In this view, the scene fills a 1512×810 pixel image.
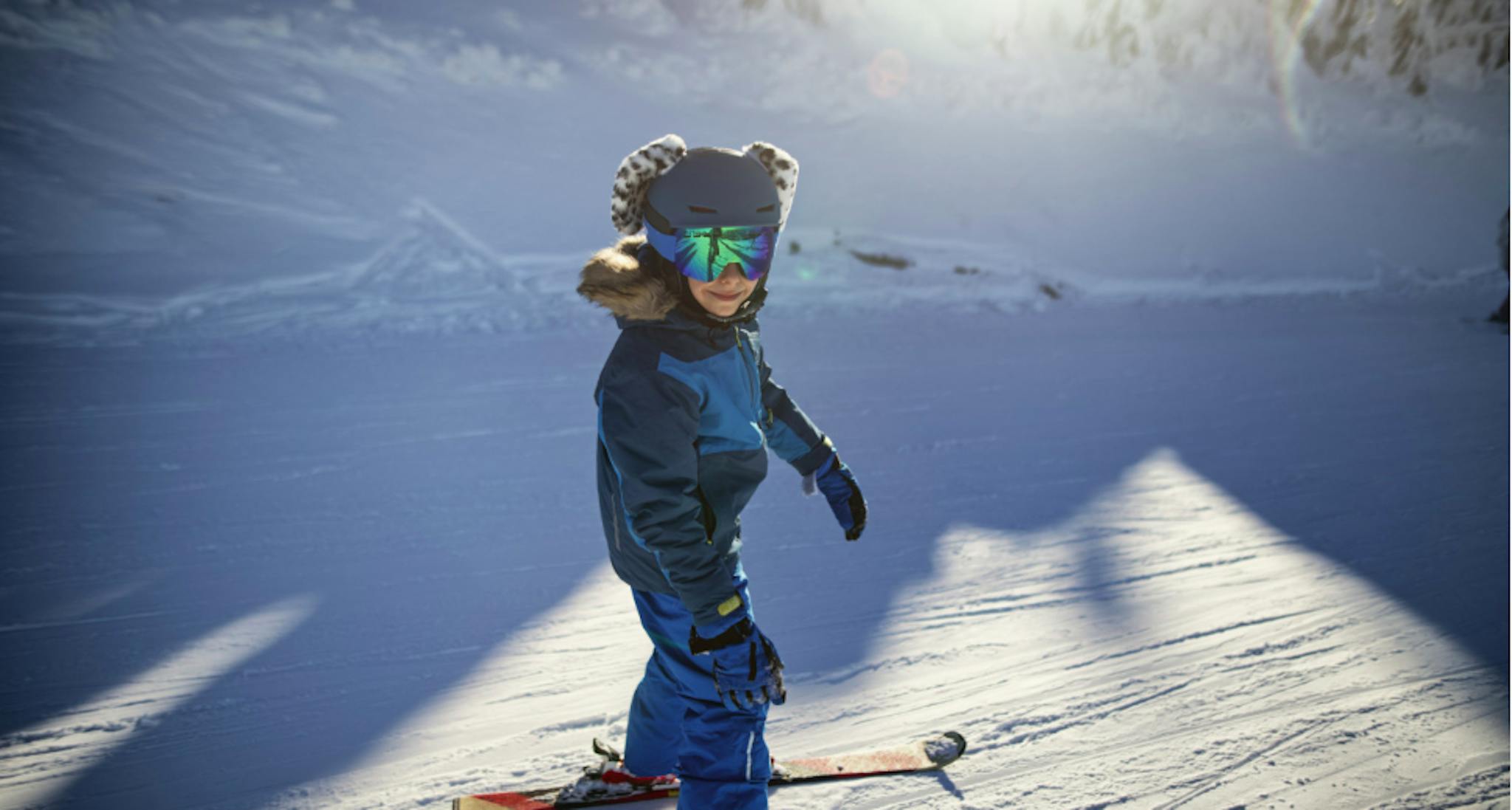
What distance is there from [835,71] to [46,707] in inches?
416

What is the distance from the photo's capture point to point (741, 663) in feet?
4.67

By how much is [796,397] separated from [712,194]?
310 cm

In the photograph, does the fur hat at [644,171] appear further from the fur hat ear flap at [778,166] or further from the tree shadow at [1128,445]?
the tree shadow at [1128,445]

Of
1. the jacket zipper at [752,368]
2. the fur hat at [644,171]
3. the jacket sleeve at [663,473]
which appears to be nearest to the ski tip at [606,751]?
the jacket sleeve at [663,473]

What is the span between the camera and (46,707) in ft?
6.86

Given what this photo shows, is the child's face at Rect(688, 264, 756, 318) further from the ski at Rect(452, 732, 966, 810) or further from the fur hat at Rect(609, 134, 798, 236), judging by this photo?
the ski at Rect(452, 732, 966, 810)

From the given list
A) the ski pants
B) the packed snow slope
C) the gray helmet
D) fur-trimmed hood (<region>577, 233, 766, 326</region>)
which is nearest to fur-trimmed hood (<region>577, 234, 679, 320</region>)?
fur-trimmed hood (<region>577, 233, 766, 326</region>)

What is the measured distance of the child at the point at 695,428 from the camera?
1.36m

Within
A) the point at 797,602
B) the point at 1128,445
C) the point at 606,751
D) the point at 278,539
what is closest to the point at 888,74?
the point at 1128,445

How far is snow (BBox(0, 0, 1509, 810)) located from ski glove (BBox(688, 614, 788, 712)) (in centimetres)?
56

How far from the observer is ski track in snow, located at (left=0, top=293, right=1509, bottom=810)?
A: 196 centimetres

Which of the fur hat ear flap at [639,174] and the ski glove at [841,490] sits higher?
the fur hat ear flap at [639,174]

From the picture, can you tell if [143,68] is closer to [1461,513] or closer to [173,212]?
[173,212]

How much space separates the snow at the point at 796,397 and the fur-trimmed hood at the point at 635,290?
1.15 meters
